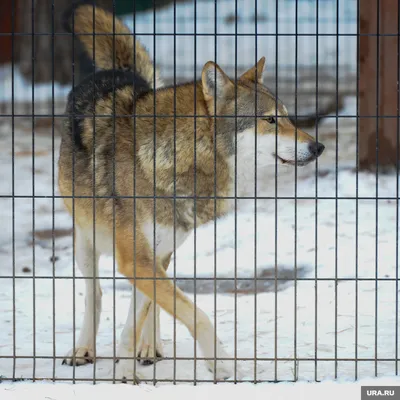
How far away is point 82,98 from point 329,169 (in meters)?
5.44

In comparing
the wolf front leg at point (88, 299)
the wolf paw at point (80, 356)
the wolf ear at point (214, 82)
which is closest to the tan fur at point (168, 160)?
the wolf ear at point (214, 82)

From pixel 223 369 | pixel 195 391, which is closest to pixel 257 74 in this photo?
pixel 223 369

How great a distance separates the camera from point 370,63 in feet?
30.2

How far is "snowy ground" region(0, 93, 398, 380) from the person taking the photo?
14.1 feet

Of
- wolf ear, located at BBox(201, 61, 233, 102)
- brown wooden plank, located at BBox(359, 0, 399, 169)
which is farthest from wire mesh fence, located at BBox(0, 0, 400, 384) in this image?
brown wooden plank, located at BBox(359, 0, 399, 169)

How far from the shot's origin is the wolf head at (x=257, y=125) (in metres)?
4.19

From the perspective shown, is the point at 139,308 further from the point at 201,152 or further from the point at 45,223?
the point at 45,223

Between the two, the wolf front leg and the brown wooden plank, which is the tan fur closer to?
the wolf front leg

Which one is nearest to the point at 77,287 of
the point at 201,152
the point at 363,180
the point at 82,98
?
the point at 82,98

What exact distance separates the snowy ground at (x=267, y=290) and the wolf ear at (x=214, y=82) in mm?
884

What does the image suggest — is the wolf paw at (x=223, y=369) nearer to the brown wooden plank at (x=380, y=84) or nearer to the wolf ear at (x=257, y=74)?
the wolf ear at (x=257, y=74)

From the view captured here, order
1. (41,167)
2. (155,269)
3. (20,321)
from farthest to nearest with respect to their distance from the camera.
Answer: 1. (41,167)
2. (20,321)
3. (155,269)

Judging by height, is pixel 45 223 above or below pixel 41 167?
below

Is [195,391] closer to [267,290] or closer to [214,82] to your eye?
[214,82]
